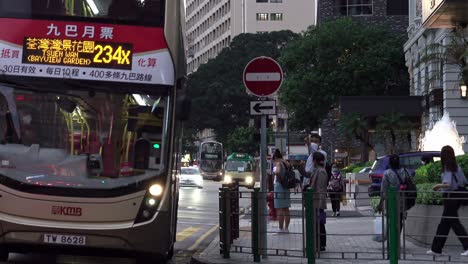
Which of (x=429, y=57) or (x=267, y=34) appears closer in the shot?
(x=429, y=57)

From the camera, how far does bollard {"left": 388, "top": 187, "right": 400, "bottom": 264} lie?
426 inches

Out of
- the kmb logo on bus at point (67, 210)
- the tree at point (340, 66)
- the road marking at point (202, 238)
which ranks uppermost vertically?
the tree at point (340, 66)

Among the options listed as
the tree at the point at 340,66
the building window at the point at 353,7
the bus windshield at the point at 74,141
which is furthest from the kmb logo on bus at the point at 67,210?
Result: the building window at the point at 353,7

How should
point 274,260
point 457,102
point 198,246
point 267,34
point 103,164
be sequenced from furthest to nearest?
point 267,34, point 457,102, point 198,246, point 274,260, point 103,164

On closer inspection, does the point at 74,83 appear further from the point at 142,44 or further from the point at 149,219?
the point at 149,219

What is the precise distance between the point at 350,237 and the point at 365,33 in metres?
48.5

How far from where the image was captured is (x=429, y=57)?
21500 mm

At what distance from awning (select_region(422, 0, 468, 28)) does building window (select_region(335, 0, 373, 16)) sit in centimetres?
4201

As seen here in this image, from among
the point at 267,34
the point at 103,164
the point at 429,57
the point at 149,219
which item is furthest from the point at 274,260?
the point at 267,34

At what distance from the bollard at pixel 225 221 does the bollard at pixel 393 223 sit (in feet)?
8.78

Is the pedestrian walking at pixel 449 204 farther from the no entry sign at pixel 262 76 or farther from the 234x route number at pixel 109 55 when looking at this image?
the 234x route number at pixel 109 55

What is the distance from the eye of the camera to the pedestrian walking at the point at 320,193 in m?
11.4

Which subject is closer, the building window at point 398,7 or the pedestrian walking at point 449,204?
the pedestrian walking at point 449,204

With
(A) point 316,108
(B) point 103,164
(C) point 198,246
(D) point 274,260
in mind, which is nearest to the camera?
(B) point 103,164
